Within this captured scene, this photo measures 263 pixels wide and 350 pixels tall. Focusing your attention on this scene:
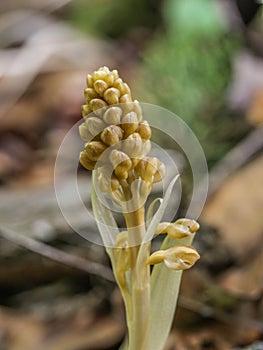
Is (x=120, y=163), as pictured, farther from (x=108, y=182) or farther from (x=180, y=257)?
(x=180, y=257)

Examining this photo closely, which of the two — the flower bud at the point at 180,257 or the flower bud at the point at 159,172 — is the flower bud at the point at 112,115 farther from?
the flower bud at the point at 180,257

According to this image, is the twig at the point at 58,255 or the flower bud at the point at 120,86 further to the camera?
the twig at the point at 58,255

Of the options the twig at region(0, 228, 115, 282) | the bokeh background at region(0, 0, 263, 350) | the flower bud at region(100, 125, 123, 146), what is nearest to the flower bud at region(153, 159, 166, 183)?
the flower bud at region(100, 125, 123, 146)

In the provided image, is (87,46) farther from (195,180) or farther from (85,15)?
(195,180)

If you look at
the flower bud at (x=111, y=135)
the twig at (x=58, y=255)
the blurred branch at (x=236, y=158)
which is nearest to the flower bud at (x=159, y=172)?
the flower bud at (x=111, y=135)

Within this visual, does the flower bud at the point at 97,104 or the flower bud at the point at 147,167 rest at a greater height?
the flower bud at the point at 97,104

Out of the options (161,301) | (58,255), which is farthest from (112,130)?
(58,255)
